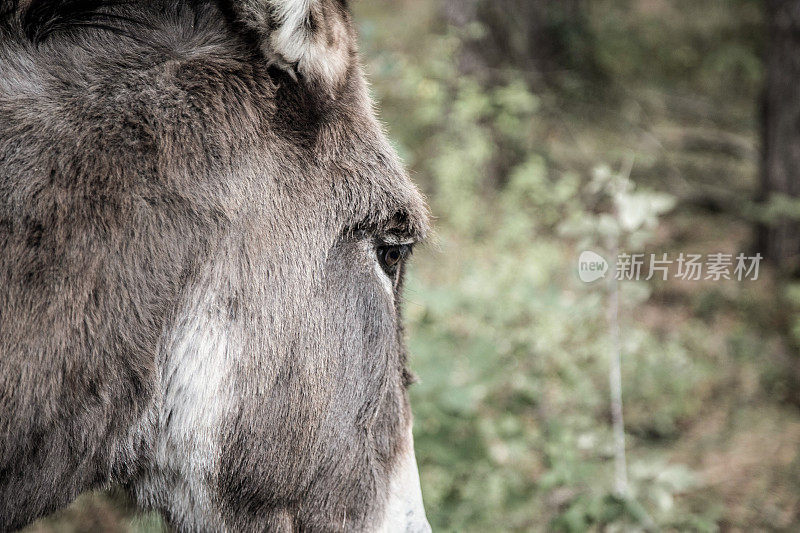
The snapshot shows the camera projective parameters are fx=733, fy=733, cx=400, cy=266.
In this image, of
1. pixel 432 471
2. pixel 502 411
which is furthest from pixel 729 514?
pixel 432 471

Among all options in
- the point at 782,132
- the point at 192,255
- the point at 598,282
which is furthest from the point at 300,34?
the point at 782,132

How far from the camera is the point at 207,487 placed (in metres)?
1.89

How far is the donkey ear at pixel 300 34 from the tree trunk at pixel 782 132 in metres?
4.92

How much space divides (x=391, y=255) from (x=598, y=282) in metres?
2.05

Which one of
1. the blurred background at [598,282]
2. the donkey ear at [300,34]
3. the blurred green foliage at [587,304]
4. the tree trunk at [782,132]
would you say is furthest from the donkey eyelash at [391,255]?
the tree trunk at [782,132]

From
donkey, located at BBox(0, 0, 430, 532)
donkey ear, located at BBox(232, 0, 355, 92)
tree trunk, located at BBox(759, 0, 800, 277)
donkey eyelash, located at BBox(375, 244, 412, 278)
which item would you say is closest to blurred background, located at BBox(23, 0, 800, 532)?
tree trunk, located at BBox(759, 0, 800, 277)

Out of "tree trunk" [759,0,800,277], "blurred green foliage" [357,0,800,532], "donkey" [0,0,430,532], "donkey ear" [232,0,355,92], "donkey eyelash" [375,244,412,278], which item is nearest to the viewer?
"donkey" [0,0,430,532]

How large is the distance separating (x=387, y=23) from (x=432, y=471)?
7.38 m

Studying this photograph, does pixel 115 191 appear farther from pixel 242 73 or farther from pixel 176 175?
pixel 242 73

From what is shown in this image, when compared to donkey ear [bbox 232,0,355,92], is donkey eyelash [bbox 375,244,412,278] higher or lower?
lower

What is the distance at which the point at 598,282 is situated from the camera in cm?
386

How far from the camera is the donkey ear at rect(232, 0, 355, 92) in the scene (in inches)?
68.2

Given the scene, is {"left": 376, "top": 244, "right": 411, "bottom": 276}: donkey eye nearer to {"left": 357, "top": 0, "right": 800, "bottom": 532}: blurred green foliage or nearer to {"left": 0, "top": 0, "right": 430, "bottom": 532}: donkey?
{"left": 0, "top": 0, "right": 430, "bottom": 532}: donkey

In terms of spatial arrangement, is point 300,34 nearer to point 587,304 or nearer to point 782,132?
point 587,304
